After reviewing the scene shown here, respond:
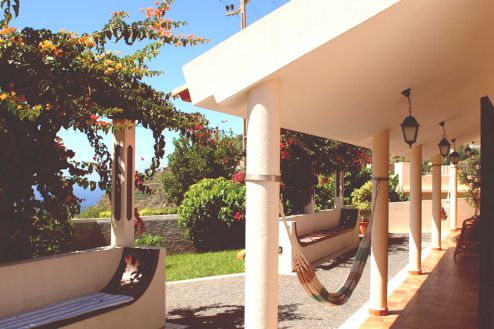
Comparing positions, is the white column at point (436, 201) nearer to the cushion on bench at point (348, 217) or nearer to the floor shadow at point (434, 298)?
the floor shadow at point (434, 298)

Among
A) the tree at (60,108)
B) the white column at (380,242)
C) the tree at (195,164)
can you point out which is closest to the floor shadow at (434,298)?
the white column at (380,242)

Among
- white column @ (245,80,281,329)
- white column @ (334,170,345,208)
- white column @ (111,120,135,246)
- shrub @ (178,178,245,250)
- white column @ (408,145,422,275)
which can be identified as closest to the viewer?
white column @ (245,80,281,329)

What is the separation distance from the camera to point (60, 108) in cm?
432

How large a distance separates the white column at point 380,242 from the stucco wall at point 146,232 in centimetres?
659

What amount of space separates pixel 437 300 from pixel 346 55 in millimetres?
4582

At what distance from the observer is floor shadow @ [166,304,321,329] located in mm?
5311

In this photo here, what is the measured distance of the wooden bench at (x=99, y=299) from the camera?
3.88 meters

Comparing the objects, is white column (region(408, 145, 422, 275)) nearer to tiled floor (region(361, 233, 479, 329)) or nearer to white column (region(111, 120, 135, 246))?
tiled floor (region(361, 233, 479, 329))

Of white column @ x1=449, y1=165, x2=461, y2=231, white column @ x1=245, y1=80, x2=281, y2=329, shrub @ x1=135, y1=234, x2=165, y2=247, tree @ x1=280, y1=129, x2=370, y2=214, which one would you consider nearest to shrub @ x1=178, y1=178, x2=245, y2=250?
shrub @ x1=135, y1=234, x2=165, y2=247

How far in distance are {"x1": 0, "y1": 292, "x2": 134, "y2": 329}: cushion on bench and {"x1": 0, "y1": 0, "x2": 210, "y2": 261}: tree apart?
75 centimetres

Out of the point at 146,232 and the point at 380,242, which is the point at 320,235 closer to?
the point at 146,232

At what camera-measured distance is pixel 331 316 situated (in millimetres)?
5664

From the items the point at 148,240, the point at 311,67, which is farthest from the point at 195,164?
the point at 311,67

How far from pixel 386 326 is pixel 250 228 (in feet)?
9.95
